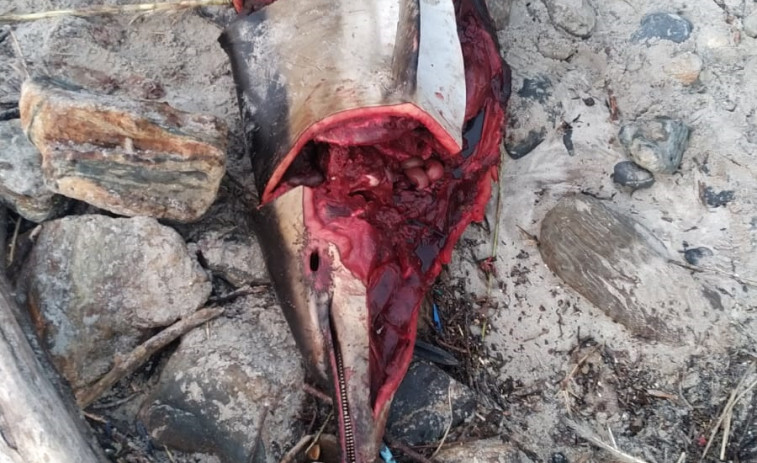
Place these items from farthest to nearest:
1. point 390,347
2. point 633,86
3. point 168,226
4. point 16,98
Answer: point 633,86 → point 16,98 → point 168,226 → point 390,347

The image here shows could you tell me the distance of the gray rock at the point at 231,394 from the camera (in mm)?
2695

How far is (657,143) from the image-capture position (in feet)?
10.3

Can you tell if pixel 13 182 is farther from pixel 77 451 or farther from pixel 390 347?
pixel 390 347

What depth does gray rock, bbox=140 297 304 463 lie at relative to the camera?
2695 millimetres

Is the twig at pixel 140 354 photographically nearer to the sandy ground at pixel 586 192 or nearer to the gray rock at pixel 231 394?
the gray rock at pixel 231 394

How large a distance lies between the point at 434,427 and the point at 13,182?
75.0 inches

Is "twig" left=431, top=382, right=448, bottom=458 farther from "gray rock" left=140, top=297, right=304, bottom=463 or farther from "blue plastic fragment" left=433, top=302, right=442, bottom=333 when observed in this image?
"gray rock" left=140, top=297, right=304, bottom=463

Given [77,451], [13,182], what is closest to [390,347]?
[77,451]

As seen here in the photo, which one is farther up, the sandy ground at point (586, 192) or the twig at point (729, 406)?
the sandy ground at point (586, 192)

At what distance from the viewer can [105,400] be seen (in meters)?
2.79

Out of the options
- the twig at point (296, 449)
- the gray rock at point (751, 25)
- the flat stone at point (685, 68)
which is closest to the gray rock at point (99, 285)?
the twig at point (296, 449)

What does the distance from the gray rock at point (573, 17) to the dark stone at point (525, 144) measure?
0.54 metres

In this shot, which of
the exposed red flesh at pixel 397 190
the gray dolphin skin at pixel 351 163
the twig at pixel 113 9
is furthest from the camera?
the twig at pixel 113 9

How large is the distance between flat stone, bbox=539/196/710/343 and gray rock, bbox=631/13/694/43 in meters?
0.92
